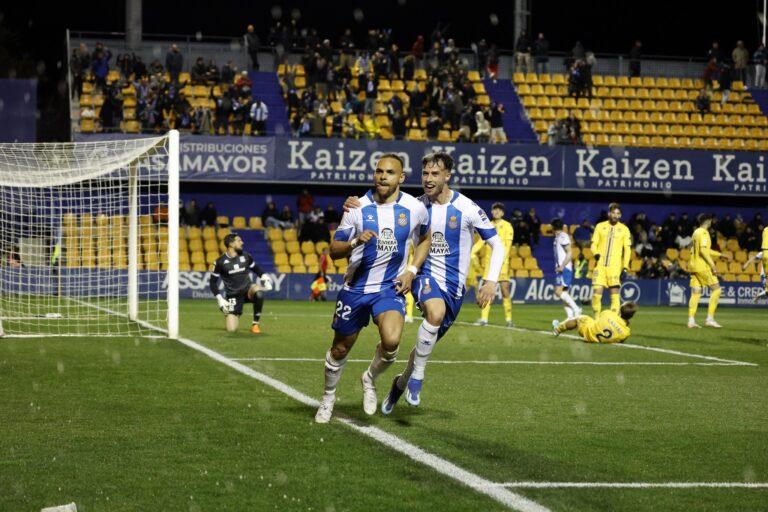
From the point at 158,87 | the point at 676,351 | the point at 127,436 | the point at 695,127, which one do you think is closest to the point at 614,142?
the point at 695,127

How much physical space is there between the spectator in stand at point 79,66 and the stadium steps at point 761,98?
76.2ft

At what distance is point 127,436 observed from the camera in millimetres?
7477

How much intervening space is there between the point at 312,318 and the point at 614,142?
17.2 m

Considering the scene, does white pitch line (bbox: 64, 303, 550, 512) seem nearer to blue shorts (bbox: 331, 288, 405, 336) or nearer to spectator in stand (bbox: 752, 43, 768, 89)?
blue shorts (bbox: 331, 288, 405, 336)

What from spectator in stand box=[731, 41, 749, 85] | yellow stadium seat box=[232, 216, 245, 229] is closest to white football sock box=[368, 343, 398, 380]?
yellow stadium seat box=[232, 216, 245, 229]

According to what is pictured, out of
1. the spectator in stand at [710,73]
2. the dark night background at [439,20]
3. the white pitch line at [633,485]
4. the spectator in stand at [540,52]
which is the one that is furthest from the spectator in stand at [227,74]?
the white pitch line at [633,485]

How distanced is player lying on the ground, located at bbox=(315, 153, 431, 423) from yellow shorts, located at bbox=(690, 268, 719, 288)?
15.5 metres

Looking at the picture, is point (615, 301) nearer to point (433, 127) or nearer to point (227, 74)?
point (433, 127)

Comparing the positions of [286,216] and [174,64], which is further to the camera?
[286,216]

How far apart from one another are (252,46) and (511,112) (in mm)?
9032

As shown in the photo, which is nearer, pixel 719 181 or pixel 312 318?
pixel 312 318

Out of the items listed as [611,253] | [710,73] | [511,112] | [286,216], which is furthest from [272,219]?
[710,73]

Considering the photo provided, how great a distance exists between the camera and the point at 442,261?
906 cm

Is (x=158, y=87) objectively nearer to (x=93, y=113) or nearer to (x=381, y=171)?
(x=93, y=113)
